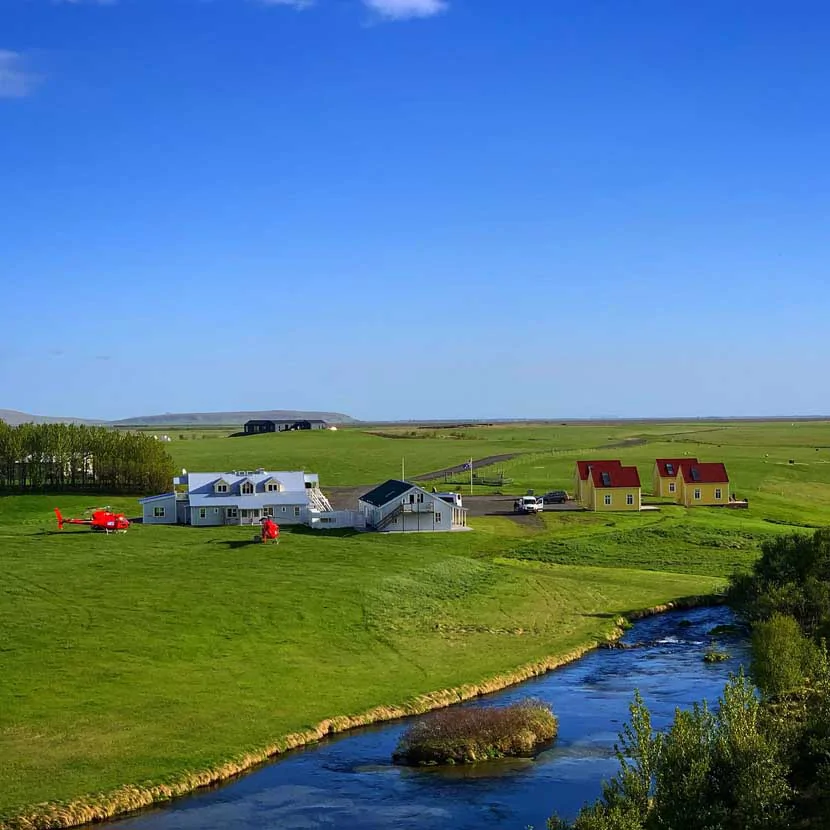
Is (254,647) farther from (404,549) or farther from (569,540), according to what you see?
(569,540)

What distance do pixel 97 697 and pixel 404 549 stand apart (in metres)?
39.8

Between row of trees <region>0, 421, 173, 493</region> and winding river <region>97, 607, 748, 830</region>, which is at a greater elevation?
row of trees <region>0, 421, 173, 493</region>

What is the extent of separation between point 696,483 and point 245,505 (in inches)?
1991

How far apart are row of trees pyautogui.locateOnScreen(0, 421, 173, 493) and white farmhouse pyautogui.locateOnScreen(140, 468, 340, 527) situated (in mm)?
21004

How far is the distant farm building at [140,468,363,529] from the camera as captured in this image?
9238 cm

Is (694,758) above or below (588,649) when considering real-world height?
above

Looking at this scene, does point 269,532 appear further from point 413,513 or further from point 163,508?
point 163,508

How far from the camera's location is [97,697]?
43.3m

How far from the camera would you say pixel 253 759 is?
3856cm

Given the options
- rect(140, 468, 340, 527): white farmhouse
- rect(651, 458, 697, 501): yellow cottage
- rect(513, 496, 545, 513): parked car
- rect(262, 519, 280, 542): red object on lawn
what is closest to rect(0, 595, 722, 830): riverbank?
rect(262, 519, 280, 542): red object on lawn

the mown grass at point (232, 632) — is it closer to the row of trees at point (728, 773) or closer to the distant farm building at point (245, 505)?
the distant farm building at point (245, 505)

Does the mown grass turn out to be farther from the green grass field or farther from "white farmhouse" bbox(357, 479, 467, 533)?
"white farmhouse" bbox(357, 479, 467, 533)

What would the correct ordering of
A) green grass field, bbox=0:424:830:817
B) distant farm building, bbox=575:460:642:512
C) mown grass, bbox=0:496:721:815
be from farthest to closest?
distant farm building, bbox=575:460:642:512
green grass field, bbox=0:424:830:817
mown grass, bbox=0:496:721:815

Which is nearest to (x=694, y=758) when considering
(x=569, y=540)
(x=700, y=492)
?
(x=569, y=540)
